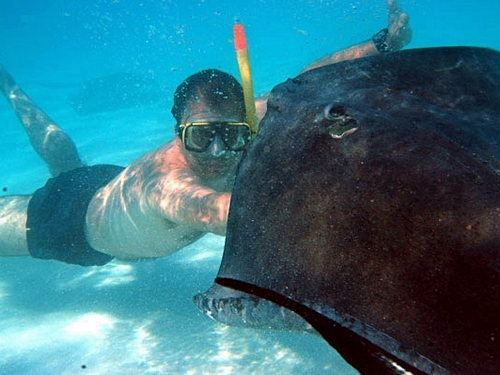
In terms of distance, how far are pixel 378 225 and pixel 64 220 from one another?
602 cm

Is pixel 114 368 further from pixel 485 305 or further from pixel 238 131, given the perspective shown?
pixel 485 305

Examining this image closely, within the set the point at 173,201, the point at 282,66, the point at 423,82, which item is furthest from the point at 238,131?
the point at 282,66

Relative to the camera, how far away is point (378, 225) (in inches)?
46.6

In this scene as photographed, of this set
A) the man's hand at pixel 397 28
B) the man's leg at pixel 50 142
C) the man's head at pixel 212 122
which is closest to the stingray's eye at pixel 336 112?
the man's head at pixel 212 122

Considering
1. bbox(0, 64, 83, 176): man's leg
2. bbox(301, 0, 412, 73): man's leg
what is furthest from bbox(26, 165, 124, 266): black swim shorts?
bbox(301, 0, 412, 73): man's leg

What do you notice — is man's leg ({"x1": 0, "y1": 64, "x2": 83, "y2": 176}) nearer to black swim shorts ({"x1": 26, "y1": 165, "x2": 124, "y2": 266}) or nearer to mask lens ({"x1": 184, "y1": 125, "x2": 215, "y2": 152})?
black swim shorts ({"x1": 26, "y1": 165, "x2": 124, "y2": 266})

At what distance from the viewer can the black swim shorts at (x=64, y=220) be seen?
5867 millimetres

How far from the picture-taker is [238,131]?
4.02 metres

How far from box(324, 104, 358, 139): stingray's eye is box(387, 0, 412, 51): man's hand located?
186 inches

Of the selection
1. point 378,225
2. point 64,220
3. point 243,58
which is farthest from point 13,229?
point 378,225

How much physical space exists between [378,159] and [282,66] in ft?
147

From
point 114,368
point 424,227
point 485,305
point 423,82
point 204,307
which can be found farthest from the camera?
point 114,368

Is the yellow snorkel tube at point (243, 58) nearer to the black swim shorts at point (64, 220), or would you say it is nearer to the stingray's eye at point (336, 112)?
the stingray's eye at point (336, 112)

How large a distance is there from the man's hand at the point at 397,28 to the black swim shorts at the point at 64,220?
18.2ft
